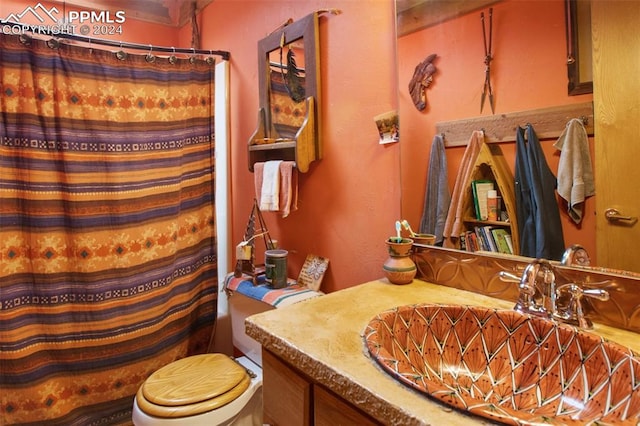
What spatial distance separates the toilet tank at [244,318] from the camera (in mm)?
1582

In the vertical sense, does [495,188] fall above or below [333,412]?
above

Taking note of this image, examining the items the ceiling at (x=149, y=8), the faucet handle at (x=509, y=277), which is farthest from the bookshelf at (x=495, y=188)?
the ceiling at (x=149, y=8)

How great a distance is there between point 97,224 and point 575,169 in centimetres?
183

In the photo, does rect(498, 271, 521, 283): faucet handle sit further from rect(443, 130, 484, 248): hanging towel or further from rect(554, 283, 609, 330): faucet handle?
rect(443, 130, 484, 248): hanging towel

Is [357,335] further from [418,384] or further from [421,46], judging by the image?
[421,46]

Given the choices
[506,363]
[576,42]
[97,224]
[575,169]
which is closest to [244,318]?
[97,224]

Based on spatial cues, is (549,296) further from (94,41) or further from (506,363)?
(94,41)

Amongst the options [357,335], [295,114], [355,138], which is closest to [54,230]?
[295,114]

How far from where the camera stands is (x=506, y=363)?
830 millimetres

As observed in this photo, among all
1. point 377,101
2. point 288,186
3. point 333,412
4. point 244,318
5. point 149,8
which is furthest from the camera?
point 149,8

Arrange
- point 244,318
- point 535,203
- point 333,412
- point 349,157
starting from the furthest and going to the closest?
1. point 244,318
2. point 349,157
3. point 535,203
4. point 333,412

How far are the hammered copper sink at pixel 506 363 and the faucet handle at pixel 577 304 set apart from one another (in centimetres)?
6

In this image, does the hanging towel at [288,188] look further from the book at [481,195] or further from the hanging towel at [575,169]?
the hanging towel at [575,169]

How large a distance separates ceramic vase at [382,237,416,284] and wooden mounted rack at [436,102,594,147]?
0.34 metres
